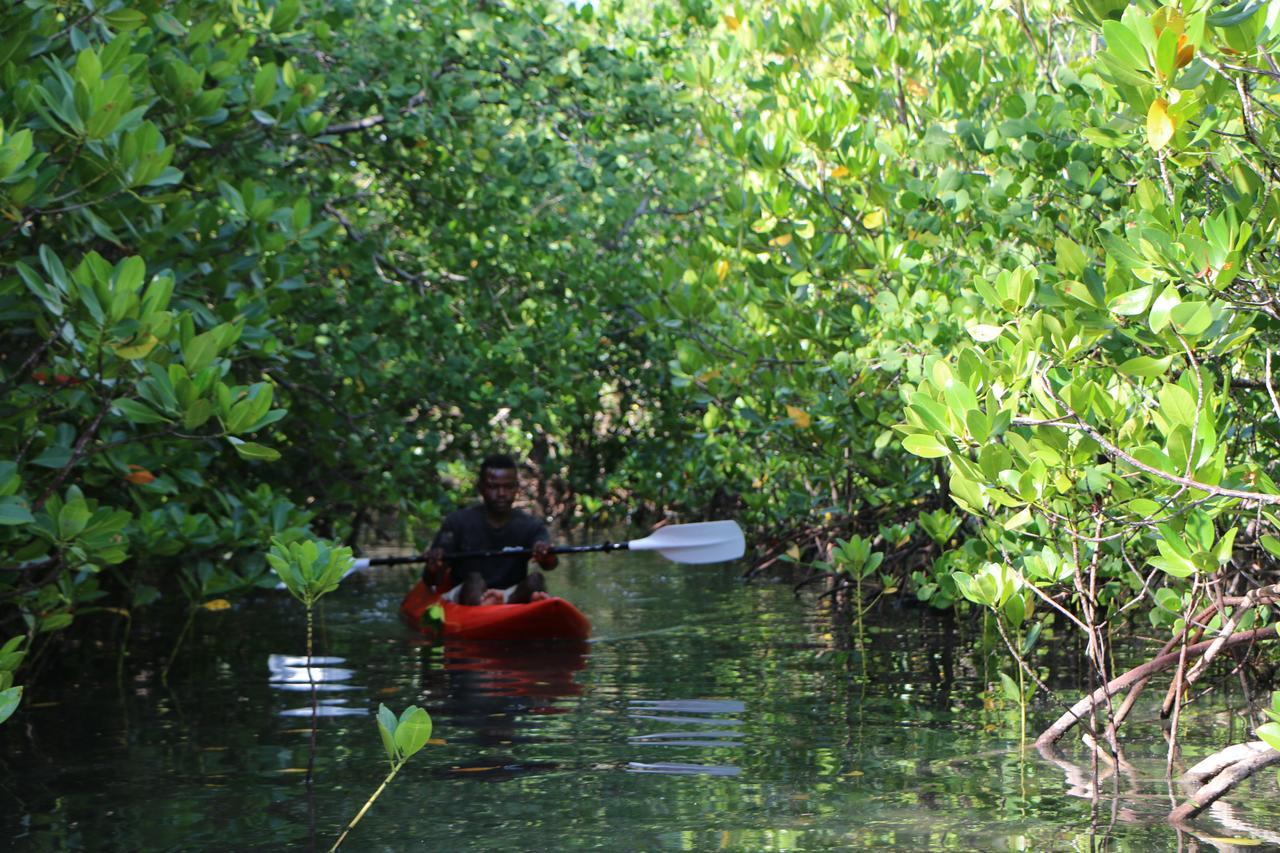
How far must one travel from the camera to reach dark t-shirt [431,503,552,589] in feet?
29.6

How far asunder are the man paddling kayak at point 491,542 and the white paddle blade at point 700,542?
0.71 metres

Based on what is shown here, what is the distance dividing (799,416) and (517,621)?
1825 millimetres

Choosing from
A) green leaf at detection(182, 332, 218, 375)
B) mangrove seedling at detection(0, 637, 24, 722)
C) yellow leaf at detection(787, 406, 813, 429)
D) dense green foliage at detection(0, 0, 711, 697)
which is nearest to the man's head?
dense green foliage at detection(0, 0, 711, 697)

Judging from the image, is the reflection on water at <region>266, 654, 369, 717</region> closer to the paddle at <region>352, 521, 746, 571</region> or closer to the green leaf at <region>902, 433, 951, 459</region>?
the paddle at <region>352, 521, 746, 571</region>

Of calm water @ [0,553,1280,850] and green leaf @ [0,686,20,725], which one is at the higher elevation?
green leaf @ [0,686,20,725]

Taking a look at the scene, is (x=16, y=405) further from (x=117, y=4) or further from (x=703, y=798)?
(x=703, y=798)

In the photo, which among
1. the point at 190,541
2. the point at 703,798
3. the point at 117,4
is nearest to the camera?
the point at 703,798

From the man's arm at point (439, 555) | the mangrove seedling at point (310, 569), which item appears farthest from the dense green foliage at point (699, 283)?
the mangrove seedling at point (310, 569)

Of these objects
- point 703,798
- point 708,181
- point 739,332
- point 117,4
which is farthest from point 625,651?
point 708,181

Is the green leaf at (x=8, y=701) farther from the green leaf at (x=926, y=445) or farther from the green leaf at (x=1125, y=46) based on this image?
the green leaf at (x=1125, y=46)

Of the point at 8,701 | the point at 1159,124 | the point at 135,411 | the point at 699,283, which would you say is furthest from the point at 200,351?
the point at 699,283

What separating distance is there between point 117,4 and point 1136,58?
3478 mm

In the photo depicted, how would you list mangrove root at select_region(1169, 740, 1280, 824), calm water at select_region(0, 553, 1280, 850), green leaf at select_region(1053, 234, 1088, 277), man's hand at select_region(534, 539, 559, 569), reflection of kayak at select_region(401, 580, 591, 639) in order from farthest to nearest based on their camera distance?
man's hand at select_region(534, 539, 559, 569) < reflection of kayak at select_region(401, 580, 591, 639) < calm water at select_region(0, 553, 1280, 850) < green leaf at select_region(1053, 234, 1088, 277) < mangrove root at select_region(1169, 740, 1280, 824)

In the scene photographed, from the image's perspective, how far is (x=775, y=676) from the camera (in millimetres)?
6973
